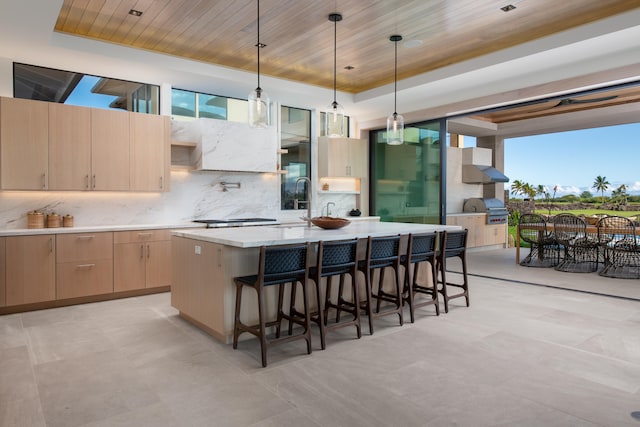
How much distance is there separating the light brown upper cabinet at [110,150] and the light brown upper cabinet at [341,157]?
322 centimetres

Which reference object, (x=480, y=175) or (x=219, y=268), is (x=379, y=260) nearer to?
(x=219, y=268)

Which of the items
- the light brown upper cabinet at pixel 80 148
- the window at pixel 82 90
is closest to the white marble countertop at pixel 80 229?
the light brown upper cabinet at pixel 80 148

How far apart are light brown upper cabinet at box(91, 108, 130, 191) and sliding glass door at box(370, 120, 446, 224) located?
4.42 metres

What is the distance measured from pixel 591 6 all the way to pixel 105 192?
5.60m

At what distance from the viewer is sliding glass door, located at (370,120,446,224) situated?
715 cm

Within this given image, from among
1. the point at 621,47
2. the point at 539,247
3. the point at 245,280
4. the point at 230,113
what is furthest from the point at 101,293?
the point at 539,247

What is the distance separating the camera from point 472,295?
5.22m

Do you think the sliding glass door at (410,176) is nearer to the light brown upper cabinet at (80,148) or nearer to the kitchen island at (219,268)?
the kitchen island at (219,268)

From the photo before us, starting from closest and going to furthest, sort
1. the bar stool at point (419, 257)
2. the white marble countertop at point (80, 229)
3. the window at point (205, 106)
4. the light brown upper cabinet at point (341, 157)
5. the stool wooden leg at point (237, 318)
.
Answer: the stool wooden leg at point (237, 318), the bar stool at point (419, 257), the white marble countertop at point (80, 229), the window at point (205, 106), the light brown upper cabinet at point (341, 157)

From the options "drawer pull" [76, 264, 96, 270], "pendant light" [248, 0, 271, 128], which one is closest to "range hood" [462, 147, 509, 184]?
"pendant light" [248, 0, 271, 128]

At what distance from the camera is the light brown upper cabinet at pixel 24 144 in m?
4.56

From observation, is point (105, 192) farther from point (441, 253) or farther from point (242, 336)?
point (441, 253)

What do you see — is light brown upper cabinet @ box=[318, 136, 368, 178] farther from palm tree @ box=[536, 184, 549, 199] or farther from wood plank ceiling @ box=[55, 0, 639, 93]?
palm tree @ box=[536, 184, 549, 199]

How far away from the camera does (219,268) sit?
3.47 m
